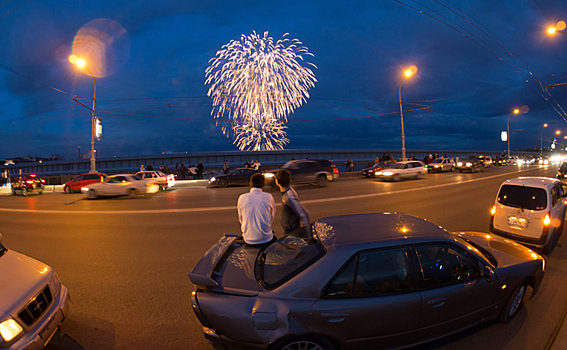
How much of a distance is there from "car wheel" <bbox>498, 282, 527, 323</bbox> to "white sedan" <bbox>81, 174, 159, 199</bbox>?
17.5 metres

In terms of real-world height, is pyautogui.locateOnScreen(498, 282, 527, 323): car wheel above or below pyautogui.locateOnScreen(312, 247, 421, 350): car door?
below

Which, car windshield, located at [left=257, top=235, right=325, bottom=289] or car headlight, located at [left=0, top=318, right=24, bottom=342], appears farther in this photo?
car windshield, located at [left=257, top=235, right=325, bottom=289]

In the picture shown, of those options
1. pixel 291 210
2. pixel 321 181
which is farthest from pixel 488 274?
pixel 321 181

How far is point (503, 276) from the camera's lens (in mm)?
3143

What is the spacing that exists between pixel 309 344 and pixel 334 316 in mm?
369

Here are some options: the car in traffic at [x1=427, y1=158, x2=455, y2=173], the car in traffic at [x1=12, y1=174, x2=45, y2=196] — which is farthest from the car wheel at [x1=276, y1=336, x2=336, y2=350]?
the car in traffic at [x1=427, y1=158, x2=455, y2=173]

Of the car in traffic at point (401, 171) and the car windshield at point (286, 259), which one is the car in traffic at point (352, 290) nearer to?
the car windshield at point (286, 259)

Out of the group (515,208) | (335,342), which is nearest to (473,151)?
(515,208)

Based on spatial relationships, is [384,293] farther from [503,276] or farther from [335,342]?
[503,276]

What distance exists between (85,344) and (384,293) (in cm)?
328

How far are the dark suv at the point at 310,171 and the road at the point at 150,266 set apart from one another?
6.88m

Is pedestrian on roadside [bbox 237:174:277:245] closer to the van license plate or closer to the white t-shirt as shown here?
the white t-shirt

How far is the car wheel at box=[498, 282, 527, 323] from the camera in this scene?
3.27 metres

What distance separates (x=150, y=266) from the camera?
5.36 meters
